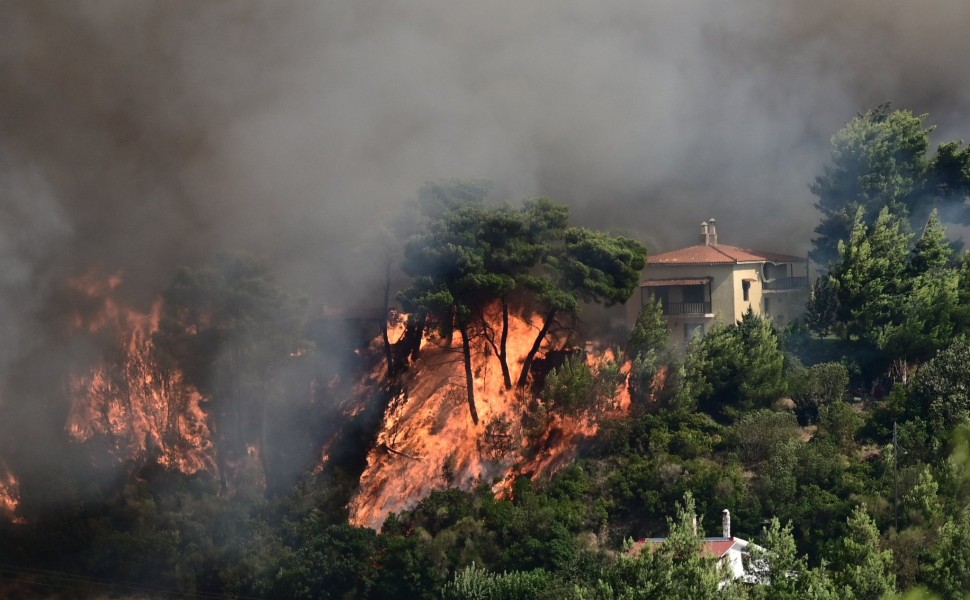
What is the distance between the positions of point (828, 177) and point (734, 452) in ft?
15.2

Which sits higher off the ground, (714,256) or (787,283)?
(714,256)

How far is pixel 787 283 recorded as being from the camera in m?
25.2

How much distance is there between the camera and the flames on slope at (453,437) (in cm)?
2128

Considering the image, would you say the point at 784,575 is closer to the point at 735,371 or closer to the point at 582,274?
the point at 582,274

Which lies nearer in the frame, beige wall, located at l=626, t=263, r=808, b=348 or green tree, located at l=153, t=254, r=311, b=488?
green tree, located at l=153, t=254, r=311, b=488

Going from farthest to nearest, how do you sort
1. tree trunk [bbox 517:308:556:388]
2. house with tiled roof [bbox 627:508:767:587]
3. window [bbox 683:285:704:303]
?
window [bbox 683:285:704:303]
tree trunk [bbox 517:308:556:388]
house with tiled roof [bbox 627:508:767:587]

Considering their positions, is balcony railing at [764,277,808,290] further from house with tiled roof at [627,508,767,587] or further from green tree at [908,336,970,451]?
house with tiled roof at [627,508,767,587]

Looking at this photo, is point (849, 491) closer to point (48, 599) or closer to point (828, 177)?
point (828, 177)

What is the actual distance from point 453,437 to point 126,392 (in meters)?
3.64

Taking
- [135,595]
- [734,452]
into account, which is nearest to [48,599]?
[135,595]

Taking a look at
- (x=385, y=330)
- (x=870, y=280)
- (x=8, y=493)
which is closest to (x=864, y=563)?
(x=870, y=280)

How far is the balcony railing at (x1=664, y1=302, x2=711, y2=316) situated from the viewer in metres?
24.2

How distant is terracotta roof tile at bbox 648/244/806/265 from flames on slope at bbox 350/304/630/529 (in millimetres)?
3022

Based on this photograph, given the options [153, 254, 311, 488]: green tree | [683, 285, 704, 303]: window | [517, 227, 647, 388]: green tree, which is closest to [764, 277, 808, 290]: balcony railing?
[683, 285, 704, 303]: window
